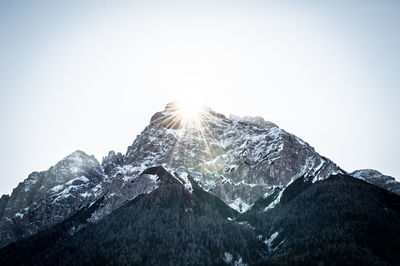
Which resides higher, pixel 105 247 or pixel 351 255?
pixel 105 247

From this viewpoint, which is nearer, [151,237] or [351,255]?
[351,255]

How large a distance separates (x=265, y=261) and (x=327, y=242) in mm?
28756

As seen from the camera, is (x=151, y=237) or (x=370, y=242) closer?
(x=370, y=242)

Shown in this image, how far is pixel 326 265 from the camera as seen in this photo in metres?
144

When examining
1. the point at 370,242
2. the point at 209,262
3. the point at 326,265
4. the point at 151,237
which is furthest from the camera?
the point at 151,237

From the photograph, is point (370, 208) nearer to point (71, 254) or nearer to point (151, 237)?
point (151, 237)

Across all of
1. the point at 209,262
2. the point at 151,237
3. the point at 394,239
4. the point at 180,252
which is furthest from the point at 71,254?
the point at 394,239

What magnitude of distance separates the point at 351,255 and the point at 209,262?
2638 inches

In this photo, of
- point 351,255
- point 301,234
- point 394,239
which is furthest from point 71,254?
point 394,239

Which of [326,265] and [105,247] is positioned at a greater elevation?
[105,247]

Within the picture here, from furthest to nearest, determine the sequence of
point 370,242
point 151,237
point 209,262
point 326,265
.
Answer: point 151,237
point 209,262
point 370,242
point 326,265

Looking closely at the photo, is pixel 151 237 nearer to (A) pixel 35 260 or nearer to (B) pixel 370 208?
(A) pixel 35 260

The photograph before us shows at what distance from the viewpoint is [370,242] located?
158 meters

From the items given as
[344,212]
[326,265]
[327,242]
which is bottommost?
[326,265]
